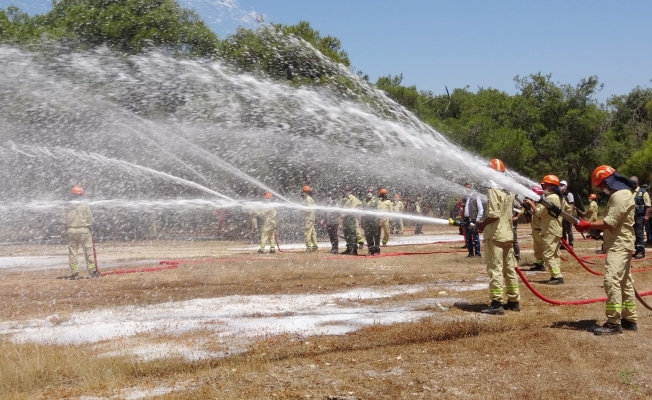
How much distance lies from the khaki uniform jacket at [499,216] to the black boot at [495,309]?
2.74 ft

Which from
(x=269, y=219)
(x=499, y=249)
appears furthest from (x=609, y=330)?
(x=269, y=219)

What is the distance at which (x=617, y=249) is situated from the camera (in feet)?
24.7

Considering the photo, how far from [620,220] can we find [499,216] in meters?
1.71

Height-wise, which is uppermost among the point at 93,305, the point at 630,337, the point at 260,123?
the point at 260,123

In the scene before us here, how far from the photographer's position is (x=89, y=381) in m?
5.98

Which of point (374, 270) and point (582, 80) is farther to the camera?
point (582, 80)

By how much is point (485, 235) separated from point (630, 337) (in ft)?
7.70

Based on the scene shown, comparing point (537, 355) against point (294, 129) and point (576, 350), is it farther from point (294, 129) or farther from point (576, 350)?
point (294, 129)

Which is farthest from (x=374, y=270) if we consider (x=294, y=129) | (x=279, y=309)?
(x=294, y=129)

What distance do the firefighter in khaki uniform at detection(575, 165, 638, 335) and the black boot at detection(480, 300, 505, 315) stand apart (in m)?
1.40

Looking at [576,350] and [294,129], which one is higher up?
[294,129]

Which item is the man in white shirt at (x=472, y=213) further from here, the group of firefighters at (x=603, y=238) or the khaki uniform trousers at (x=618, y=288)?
the khaki uniform trousers at (x=618, y=288)

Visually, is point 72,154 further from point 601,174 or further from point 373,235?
point 601,174

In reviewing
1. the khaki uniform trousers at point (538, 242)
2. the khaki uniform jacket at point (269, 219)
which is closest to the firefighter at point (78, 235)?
Answer: the khaki uniform jacket at point (269, 219)
